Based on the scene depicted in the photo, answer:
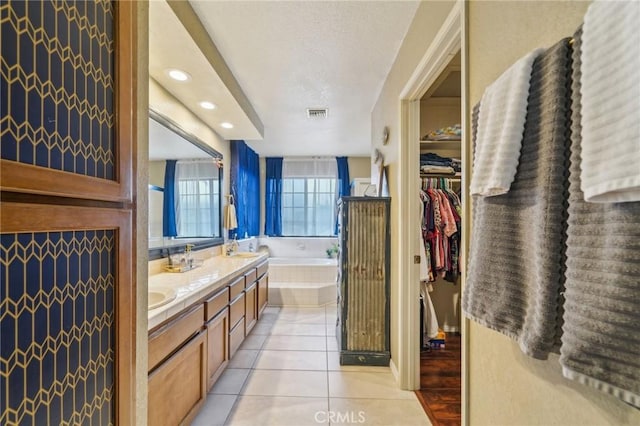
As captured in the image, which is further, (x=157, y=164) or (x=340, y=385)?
(x=157, y=164)

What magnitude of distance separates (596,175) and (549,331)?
13.6 inches

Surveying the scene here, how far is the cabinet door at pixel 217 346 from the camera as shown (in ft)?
6.25

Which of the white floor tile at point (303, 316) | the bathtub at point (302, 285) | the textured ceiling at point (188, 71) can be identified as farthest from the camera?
the bathtub at point (302, 285)

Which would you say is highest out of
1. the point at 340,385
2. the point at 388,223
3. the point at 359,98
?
the point at 359,98

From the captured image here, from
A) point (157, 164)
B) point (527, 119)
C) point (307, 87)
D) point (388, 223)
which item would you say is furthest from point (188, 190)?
point (527, 119)

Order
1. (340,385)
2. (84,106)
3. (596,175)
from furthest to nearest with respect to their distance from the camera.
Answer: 1. (340,385)
2. (84,106)
3. (596,175)

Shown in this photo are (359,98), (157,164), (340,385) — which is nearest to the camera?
(340,385)

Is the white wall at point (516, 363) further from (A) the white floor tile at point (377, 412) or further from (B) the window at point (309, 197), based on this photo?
(B) the window at point (309, 197)

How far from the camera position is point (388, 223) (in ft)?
7.96

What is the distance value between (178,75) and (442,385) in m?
3.13

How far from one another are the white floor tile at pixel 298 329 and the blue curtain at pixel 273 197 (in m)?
2.47

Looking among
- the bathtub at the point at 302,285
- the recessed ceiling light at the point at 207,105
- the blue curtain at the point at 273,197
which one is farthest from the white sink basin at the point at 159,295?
the blue curtain at the point at 273,197

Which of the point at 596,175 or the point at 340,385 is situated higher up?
the point at 596,175

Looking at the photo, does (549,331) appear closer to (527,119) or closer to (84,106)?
(527,119)
